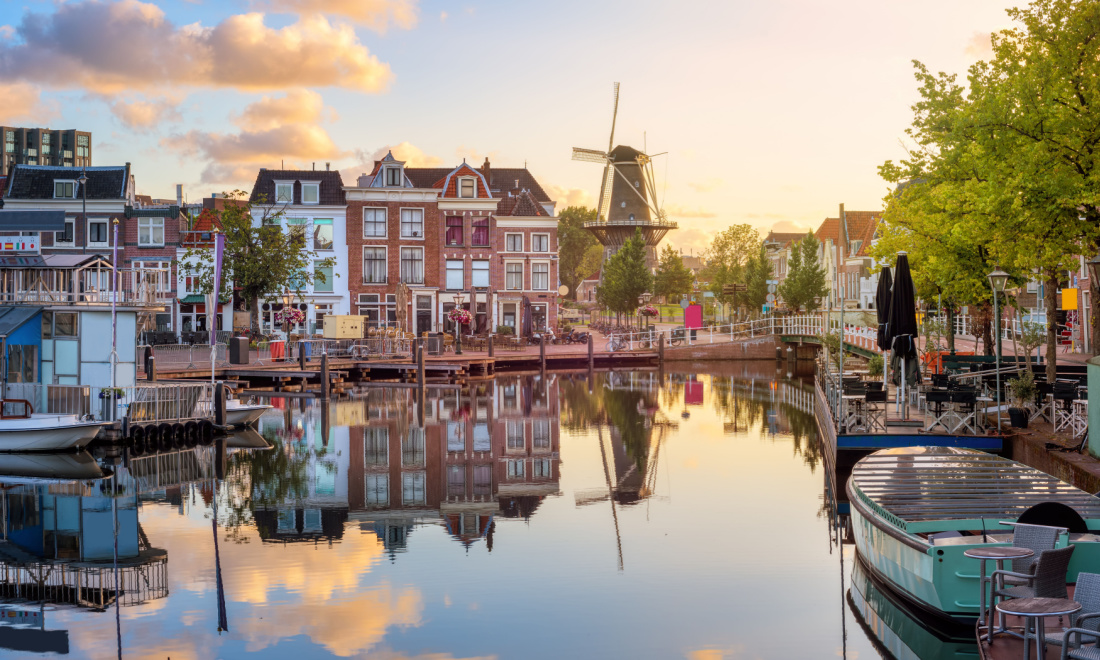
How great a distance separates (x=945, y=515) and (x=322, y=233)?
176 feet

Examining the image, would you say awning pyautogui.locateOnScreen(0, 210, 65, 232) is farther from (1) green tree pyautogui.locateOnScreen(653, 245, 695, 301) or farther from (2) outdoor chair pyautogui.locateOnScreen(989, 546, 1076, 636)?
(1) green tree pyautogui.locateOnScreen(653, 245, 695, 301)

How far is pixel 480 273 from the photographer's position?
211 feet

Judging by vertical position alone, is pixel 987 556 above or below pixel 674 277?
below

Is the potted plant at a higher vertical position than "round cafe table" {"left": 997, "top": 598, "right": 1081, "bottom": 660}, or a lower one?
higher

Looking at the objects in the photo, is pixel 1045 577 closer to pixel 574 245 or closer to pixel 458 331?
pixel 458 331

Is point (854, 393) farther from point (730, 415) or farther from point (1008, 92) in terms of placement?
point (730, 415)

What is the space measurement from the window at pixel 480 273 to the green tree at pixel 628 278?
1251cm

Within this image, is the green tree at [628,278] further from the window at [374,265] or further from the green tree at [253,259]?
the green tree at [253,259]

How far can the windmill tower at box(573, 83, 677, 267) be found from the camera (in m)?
88.2

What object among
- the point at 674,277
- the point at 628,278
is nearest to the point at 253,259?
the point at 628,278

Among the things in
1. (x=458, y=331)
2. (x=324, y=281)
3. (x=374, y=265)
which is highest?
(x=374, y=265)

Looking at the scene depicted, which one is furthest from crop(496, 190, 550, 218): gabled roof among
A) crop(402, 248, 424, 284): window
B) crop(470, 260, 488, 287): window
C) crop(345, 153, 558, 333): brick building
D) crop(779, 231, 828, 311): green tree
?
crop(779, 231, 828, 311): green tree

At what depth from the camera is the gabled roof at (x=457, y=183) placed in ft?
210

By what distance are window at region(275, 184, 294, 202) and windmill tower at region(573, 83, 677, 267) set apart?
32528 millimetres
